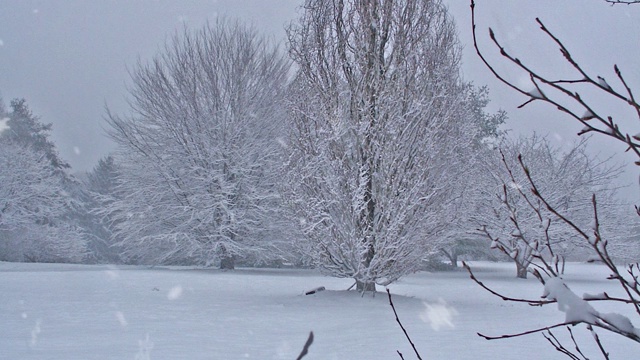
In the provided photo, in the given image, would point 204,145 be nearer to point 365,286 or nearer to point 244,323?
point 365,286

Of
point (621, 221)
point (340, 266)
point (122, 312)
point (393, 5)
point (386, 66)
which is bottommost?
point (122, 312)

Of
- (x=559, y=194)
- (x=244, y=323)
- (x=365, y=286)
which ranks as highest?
(x=559, y=194)

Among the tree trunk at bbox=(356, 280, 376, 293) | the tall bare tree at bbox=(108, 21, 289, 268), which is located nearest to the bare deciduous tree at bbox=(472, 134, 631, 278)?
the tall bare tree at bbox=(108, 21, 289, 268)

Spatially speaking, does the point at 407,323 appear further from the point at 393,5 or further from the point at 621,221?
the point at 621,221

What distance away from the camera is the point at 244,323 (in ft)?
27.2

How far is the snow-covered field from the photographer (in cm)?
630

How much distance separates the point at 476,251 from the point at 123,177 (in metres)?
16.5

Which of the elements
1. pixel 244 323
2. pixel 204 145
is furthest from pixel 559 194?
pixel 244 323

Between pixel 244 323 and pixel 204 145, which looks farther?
pixel 204 145

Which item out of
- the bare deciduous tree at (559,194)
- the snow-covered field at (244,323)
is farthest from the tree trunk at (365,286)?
the bare deciduous tree at (559,194)

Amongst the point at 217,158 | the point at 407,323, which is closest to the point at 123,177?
the point at 217,158

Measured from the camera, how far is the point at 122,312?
29.7ft

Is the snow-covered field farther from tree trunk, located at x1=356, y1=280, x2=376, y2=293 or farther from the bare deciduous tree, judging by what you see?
the bare deciduous tree

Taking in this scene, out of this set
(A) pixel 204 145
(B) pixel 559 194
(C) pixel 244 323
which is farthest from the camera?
(B) pixel 559 194
